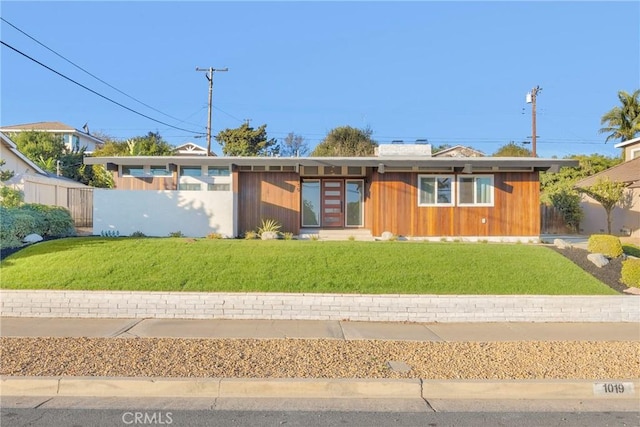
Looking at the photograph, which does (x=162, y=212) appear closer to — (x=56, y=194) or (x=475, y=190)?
(x=56, y=194)

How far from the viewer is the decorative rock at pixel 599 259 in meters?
11.0

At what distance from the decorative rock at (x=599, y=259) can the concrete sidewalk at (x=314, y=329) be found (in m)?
2.54

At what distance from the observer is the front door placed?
57.4 ft

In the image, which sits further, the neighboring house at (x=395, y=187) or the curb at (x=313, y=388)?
the neighboring house at (x=395, y=187)

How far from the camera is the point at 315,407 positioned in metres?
4.77

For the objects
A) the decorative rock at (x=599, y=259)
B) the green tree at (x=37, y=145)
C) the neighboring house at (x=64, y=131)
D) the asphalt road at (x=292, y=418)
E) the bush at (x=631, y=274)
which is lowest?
the asphalt road at (x=292, y=418)

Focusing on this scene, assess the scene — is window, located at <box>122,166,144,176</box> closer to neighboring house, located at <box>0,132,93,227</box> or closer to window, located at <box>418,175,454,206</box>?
neighboring house, located at <box>0,132,93,227</box>

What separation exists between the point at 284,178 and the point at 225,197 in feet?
8.05

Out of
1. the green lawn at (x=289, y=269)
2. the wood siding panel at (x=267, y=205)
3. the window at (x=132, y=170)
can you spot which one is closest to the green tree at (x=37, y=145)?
the window at (x=132, y=170)

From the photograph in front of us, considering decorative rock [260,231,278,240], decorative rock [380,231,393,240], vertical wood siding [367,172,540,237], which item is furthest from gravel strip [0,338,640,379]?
vertical wood siding [367,172,540,237]

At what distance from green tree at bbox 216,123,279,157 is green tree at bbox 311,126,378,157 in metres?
6.04

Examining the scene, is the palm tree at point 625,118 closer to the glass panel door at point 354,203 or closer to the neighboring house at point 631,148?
the neighboring house at point 631,148

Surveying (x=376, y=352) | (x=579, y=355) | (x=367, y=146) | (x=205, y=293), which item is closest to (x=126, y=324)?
(x=205, y=293)

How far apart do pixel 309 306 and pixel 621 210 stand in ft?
65.4
